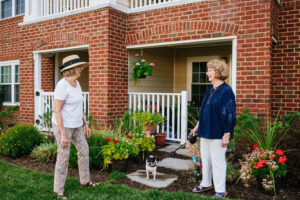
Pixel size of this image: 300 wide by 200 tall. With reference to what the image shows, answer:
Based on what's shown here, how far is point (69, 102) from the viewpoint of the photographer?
327cm

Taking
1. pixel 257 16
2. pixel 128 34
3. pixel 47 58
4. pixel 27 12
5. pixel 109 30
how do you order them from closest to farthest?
1. pixel 257 16
2. pixel 109 30
3. pixel 128 34
4. pixel 27 12
5. pixel 47 58

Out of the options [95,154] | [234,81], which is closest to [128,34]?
[234,81]

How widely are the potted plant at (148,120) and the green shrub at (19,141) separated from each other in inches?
89.0

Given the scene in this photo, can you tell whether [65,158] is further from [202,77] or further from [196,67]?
[196,67]

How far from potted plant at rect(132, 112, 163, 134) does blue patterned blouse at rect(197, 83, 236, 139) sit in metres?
2.90

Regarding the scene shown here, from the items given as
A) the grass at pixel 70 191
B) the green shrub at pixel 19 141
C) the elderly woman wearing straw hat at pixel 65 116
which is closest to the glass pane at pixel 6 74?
the green shrub at pixel 19 141

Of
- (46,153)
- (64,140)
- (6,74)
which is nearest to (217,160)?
(64,140)

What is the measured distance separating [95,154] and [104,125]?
193 centimetres

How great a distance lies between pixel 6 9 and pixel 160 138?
8.06 m

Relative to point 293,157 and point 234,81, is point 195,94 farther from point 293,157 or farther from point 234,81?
point 293,157

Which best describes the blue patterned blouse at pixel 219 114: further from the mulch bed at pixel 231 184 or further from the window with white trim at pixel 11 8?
the window with white trim at pixel 11 8

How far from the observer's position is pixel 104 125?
649cm

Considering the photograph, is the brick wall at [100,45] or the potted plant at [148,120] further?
the brick wall at [100,45]

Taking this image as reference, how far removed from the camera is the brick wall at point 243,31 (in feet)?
16.8
